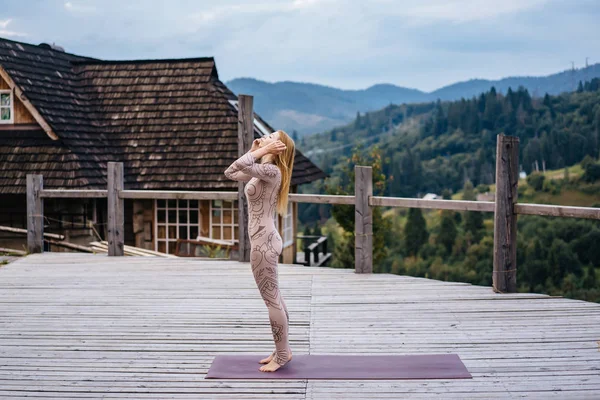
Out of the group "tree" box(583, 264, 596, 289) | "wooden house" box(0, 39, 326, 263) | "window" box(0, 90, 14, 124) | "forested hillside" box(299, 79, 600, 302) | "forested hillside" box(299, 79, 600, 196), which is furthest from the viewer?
"forested hillside" box(299, 79, 600, 196)

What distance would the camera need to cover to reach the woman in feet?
17.1

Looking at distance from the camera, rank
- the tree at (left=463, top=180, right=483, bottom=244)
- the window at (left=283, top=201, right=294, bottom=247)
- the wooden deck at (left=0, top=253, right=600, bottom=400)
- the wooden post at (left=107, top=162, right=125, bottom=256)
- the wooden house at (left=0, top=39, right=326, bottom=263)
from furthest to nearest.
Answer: the tree at (left=463, top=180, right=483, bottom=244) < the window at (left=283, top=201, right=294, bottom=247) < the wooden house at (left=0, top=39, right=326, bottom=263) < the wooden post at (left=107, top=162, right=125, bottom=256) < the wooden deck at (left=0, top=253, right=600, bottom=400)

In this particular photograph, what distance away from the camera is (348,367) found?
5332 mm

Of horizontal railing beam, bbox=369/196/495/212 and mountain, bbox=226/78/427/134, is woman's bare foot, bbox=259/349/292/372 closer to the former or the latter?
horizontal railing beam, bbox=369/196/495/212

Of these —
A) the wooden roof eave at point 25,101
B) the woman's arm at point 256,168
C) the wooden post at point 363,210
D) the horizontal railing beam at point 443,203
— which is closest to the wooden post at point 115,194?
the wooden post at point 363,210

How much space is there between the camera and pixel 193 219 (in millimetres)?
17125

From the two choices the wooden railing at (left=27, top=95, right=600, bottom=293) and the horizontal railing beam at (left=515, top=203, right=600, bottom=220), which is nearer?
the horizontal railing beam at (left=515, top=203, right=600, bottom=220)

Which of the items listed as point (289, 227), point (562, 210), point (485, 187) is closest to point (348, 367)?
point (562, 210)

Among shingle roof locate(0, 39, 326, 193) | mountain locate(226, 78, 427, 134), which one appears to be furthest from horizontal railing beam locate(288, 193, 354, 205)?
mountain locate(226, 78, 427, 134)

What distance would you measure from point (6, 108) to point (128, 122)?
2861 millimetres

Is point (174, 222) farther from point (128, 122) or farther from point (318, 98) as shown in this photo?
point (318, 98)

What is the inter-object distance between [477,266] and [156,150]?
3217 centimetres

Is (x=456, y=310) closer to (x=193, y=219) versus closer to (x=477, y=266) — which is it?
(x=193, y=219)

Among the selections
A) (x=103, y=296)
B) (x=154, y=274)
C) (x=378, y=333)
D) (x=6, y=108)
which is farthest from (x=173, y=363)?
(x=6, y=108)
